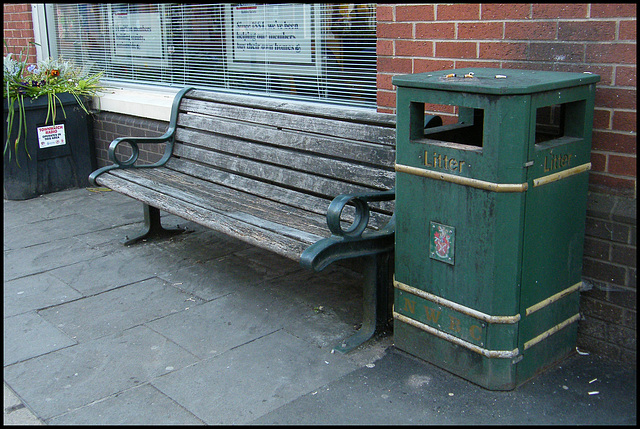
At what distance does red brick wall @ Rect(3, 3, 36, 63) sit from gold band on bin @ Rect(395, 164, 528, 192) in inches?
258

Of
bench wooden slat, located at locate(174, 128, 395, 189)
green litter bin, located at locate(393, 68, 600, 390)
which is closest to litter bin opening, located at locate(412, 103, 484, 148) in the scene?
green litter bin, located at locate(393, 68, 600, 390)

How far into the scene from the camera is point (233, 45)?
6027mm

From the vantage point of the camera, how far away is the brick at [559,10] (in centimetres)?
317

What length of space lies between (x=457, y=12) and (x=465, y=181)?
125 cm

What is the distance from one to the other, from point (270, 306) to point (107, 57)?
4.86 metres

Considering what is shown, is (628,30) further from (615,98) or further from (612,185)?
(612,185)

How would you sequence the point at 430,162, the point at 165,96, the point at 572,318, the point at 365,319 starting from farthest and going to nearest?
the point at 165,96
the point at 365,319
the point at 572,318
the point at 430,162

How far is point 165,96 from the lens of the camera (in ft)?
21.6

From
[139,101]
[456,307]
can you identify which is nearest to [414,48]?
[456,307]

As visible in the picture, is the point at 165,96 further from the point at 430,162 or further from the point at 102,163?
the point at 430,162

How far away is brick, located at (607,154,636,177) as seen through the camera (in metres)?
3.10

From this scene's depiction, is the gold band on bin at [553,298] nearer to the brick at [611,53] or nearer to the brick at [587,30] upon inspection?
the brick at [611,53]

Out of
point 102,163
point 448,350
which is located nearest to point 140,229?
point 102,163

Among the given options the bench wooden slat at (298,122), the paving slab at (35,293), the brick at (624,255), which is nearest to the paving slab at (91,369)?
the paving slab at (35,293)
